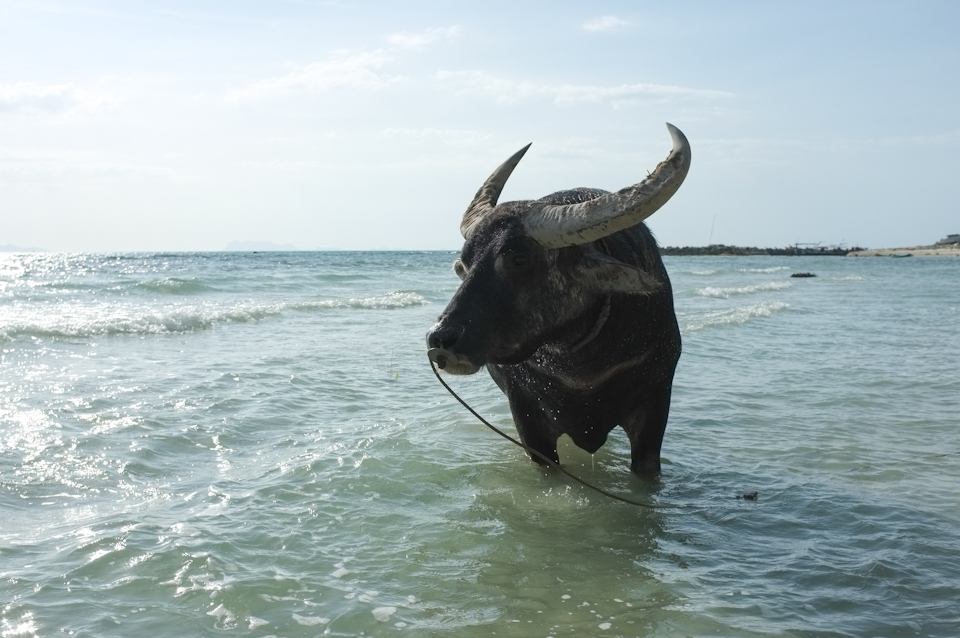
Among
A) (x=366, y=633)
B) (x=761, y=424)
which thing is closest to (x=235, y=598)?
(x=366, y=633)

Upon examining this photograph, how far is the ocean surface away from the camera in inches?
121

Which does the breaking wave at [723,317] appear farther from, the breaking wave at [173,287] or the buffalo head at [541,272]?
the breaking wave at [173,287]

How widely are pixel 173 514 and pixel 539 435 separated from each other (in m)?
1.99

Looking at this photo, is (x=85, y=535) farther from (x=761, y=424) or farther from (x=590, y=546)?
(x=761, y=424)

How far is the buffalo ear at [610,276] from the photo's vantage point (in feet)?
12.3

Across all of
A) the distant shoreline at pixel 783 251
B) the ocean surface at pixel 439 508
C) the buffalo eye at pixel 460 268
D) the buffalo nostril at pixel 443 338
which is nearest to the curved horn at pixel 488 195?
the buffalo eye at pixel 460 268

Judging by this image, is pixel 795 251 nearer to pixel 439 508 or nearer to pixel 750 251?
pixel 750 251

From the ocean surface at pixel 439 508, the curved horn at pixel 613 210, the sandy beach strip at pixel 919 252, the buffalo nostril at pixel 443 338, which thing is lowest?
the ocean surface at pixel 439 508

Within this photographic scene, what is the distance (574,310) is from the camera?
3.85m

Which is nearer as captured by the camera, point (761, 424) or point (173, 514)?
point (173, 514)

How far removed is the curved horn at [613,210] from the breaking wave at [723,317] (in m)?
8.84

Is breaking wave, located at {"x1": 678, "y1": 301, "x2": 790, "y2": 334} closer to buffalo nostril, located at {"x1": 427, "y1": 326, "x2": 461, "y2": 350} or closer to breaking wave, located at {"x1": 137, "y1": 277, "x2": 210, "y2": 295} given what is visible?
buffalo nostril, located at {"x1": 427, "y1": 326, "x2": 461, "y2": 350}

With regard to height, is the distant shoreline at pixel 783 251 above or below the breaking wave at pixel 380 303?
above

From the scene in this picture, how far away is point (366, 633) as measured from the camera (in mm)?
2881
